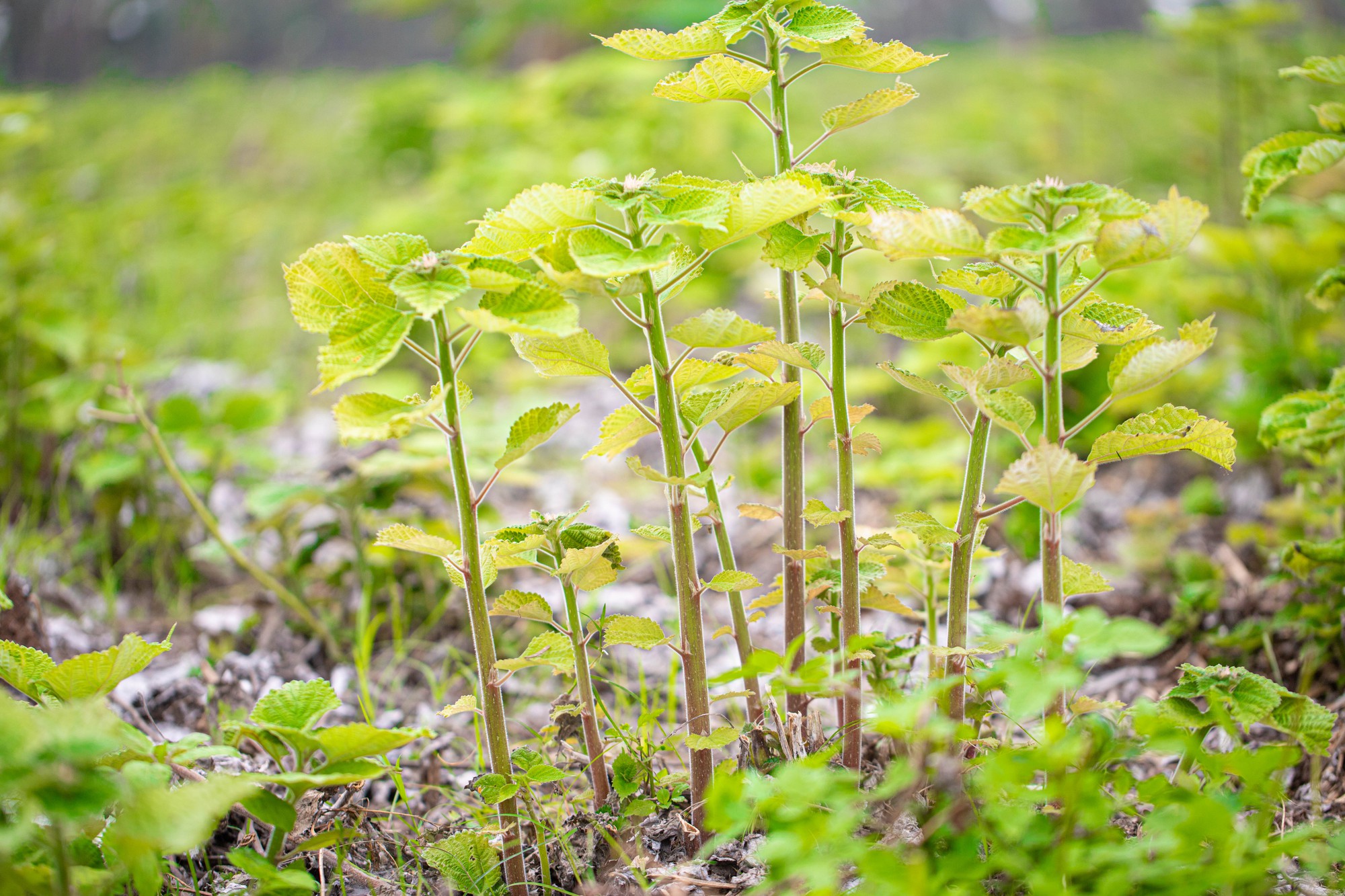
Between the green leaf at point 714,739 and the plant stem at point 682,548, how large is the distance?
0.04 m

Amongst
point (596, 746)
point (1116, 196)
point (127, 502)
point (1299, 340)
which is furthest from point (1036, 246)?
point (127, 502)

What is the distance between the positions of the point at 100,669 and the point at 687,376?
→ 0.69 m

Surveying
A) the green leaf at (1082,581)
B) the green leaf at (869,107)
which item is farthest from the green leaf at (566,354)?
Answer: the green leaf at (1082,581)

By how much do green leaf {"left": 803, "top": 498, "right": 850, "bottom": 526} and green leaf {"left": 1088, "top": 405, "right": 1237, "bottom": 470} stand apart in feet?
0.89

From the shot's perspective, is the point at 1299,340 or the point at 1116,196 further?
the point at 1299,340

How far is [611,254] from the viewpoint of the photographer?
84 cm

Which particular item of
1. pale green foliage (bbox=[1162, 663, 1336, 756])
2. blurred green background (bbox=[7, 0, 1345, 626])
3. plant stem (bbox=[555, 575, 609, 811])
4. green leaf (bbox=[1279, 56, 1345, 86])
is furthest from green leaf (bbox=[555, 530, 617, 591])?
blurred green background (bbox=[7, 0, 1345, 626])

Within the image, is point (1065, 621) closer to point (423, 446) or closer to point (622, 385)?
point (622, 385)

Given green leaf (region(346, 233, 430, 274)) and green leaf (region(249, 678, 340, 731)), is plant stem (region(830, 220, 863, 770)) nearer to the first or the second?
green leaf (region(346, 233, 430, 274))

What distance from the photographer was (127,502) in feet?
6.82

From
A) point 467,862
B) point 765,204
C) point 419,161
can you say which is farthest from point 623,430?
point 419,161

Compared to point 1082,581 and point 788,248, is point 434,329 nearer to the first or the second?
point 788,248

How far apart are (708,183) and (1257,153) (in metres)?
0.84

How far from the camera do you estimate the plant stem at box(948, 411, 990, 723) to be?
0.97 meters
